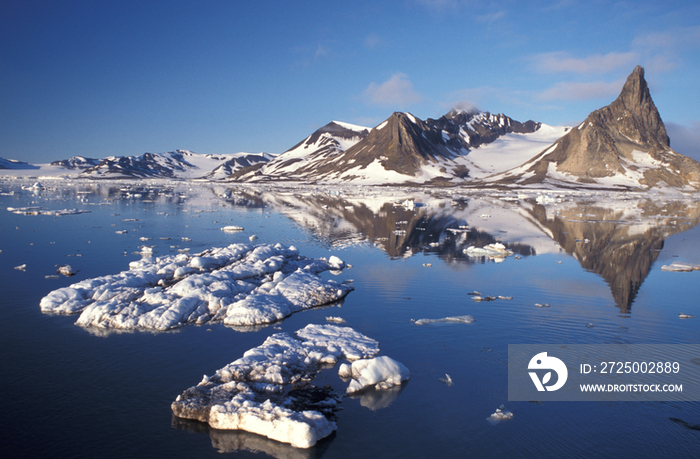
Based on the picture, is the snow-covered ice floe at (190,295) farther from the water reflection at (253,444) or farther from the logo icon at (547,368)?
the logo icon at (547,368)

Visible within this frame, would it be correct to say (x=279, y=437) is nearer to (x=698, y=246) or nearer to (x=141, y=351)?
(x=141, y=351)

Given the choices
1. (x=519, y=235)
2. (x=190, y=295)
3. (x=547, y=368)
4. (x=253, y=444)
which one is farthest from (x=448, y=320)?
(x=519, y=235)

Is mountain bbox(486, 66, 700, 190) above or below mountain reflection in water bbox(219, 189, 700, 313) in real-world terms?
above

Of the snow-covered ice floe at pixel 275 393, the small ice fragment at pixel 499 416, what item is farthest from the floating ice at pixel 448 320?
the small ice fragment at pixel 499 416

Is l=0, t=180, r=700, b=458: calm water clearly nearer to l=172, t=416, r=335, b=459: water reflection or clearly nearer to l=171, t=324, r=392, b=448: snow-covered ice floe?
l=172, t=416, r=335, b=459: water reflection

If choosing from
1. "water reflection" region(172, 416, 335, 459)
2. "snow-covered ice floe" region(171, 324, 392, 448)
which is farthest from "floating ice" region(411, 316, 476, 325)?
"water reflection" region(172, 416, 335, 459)
